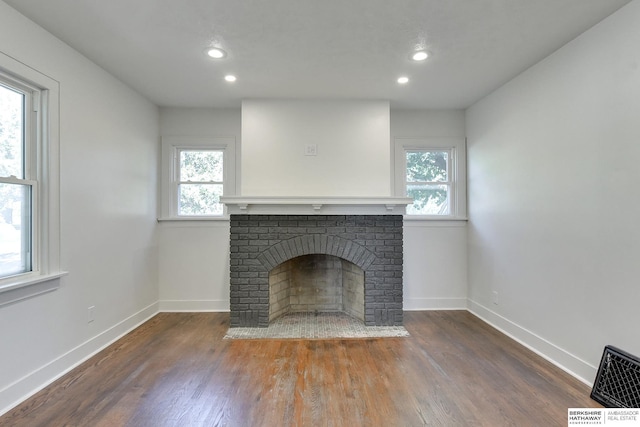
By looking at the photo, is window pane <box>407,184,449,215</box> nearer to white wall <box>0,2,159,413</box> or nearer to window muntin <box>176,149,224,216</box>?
window muntin <box>176,149,224,216</box>

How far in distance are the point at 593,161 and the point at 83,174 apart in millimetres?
3921

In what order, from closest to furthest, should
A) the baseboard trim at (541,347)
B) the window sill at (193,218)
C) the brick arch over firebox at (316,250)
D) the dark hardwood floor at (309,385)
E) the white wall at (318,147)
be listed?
the dark hardwood floor at (309,385) → the baseboard trim at (541,347) → the brick arch over firebox at (316,250) → the white wall at (318,147) → the window sill at (193,218)

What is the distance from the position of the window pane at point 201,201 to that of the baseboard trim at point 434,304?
267 centimetres

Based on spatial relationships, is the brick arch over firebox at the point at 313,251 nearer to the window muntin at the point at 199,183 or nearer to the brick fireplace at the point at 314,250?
the brick fireplace at the point at 314,250

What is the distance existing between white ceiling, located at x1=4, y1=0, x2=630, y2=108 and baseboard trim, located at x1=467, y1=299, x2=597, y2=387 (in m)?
2.40

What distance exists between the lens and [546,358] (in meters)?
2.46

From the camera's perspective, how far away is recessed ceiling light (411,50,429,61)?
7.86 ft

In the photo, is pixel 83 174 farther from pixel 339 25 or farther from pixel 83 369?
pixel 339 25

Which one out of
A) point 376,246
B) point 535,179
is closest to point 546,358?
point 535,179

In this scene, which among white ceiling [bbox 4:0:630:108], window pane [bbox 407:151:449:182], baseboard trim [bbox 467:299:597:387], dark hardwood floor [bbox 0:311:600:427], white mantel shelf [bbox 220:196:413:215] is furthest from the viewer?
window pane [bbox 407:151:449:182]

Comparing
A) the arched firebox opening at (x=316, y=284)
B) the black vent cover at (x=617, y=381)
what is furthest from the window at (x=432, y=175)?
the black vent cover at (x=617, y=381)

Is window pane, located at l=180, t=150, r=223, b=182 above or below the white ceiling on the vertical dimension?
below

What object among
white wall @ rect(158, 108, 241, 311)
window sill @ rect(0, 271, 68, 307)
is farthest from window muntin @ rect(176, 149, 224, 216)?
window sill @ rect(0, 271, 68, 307)
